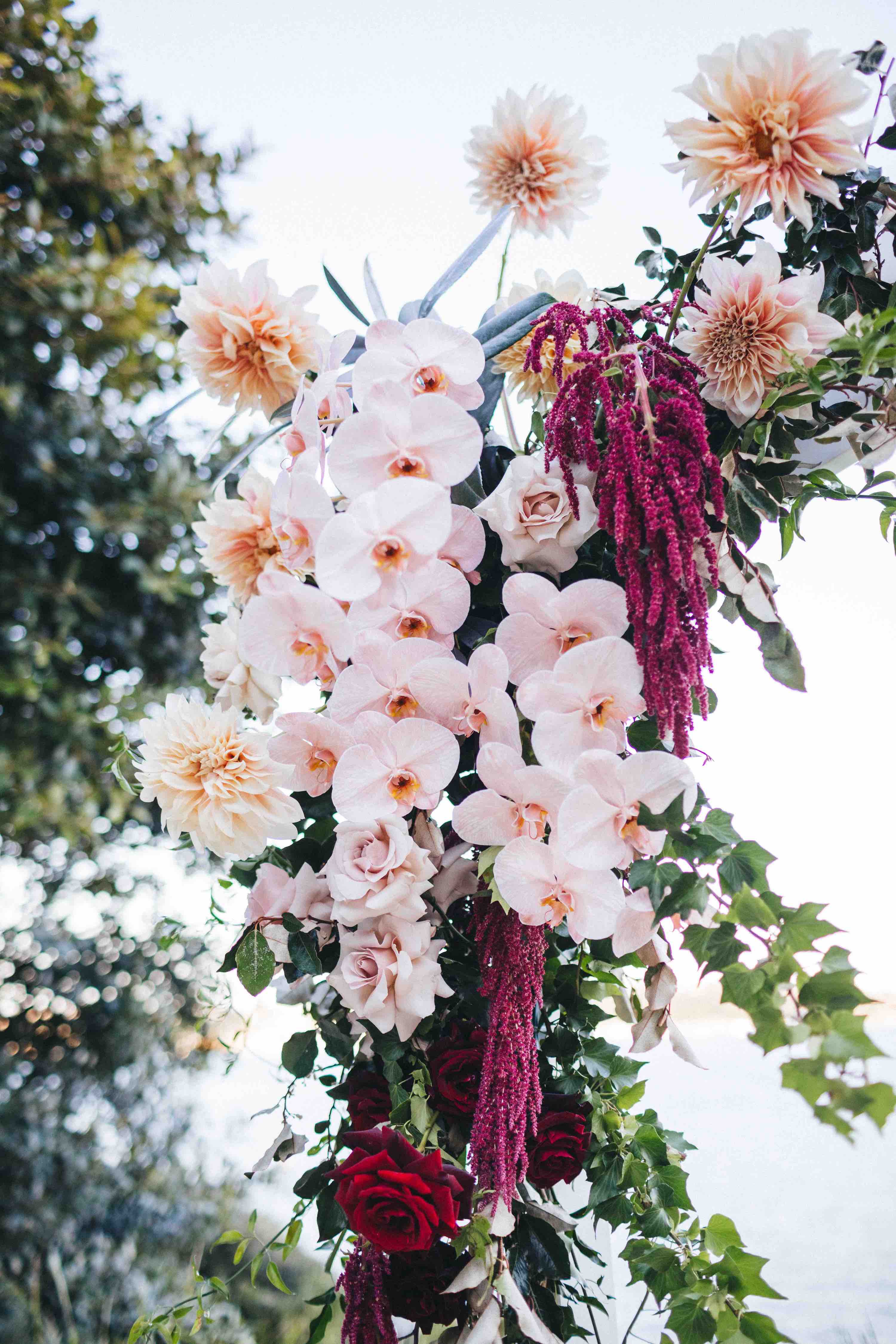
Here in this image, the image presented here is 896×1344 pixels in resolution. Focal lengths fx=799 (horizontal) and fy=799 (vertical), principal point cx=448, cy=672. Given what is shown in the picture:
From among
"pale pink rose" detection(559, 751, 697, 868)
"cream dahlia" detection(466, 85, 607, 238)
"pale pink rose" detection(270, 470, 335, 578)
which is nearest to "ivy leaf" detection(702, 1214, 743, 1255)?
"pale pink rose" detection(559, 751, 697, 868)

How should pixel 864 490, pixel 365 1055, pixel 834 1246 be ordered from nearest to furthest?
pixel 864 490, pixel 365 1055, pixel 834 1246

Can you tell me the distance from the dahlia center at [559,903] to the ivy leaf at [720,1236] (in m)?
0.23

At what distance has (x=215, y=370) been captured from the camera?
2.10 ft

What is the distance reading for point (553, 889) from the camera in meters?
0.42

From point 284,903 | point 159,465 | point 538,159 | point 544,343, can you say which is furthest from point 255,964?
point 159,465

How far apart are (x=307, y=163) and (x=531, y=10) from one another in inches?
19.7

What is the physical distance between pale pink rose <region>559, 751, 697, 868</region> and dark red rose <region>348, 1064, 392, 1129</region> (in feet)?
0.88

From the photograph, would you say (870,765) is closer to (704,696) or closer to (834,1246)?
(834,1246)

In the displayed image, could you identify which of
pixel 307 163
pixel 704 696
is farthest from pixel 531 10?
pixel 704 696

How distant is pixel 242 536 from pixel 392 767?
0.25 metres

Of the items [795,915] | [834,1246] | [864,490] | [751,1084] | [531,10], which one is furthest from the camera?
[531,10]

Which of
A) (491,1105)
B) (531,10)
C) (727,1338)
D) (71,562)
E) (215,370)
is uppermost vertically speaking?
(531,10)

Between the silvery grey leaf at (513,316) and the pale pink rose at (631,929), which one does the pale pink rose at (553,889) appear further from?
the silvery grey leaf at (513,316)

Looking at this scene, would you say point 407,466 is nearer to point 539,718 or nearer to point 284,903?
point 539,718
